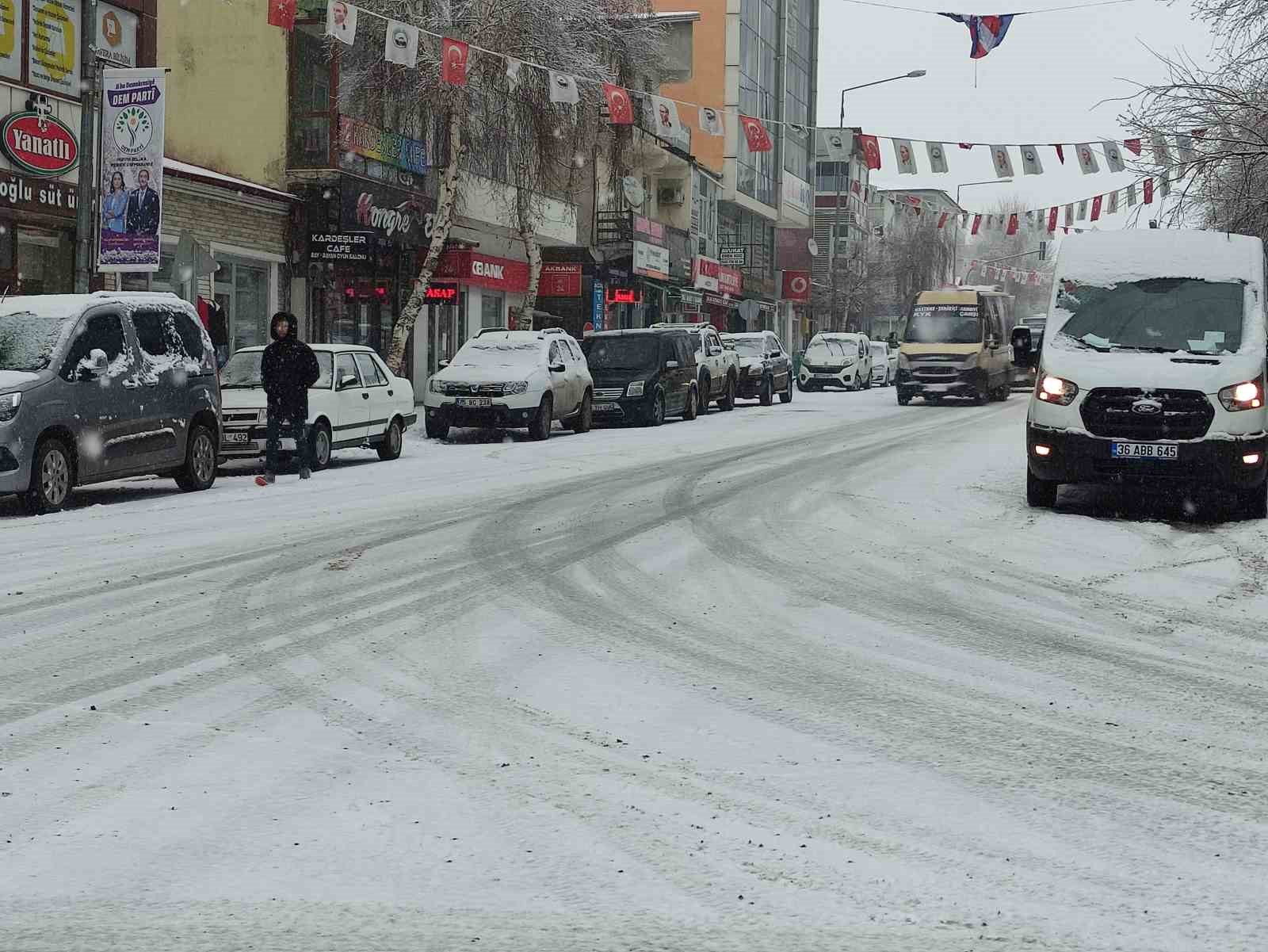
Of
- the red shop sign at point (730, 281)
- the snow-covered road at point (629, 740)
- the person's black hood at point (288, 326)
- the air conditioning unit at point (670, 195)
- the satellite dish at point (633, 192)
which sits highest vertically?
the air conditioning unit at point (670, 195)

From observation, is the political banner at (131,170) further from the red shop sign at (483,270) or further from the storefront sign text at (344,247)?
the red shop sign at (483,270)

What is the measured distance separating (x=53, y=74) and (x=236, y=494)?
1061cm

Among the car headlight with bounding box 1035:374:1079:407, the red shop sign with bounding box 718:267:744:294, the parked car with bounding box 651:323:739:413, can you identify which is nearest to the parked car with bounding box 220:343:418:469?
the car headlight with bounding box 1035:374:1079:407

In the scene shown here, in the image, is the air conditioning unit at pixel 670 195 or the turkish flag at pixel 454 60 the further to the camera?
the air conditioning unit at pixel 670 195

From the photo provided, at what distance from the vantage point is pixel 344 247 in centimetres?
2997

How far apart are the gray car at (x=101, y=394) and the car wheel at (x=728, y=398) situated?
19011 millimetres

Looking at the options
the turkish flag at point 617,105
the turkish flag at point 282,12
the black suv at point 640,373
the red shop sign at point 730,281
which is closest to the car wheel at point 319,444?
the turkish flag at point 282,12

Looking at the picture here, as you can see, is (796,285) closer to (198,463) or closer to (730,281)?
(730,281)

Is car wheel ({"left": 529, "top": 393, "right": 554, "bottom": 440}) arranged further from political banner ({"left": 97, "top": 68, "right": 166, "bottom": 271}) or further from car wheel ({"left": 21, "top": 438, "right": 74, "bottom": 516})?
car wheel ({"left": 21, "top": 438, "right": 74, "bottom": 516})

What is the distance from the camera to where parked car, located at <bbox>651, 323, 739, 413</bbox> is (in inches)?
1268

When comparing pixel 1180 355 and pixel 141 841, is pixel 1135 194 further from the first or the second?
pixel 141 841

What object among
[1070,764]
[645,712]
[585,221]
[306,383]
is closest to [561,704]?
[645,712]

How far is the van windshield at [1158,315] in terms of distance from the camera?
13672 mm

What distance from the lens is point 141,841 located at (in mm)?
4398
